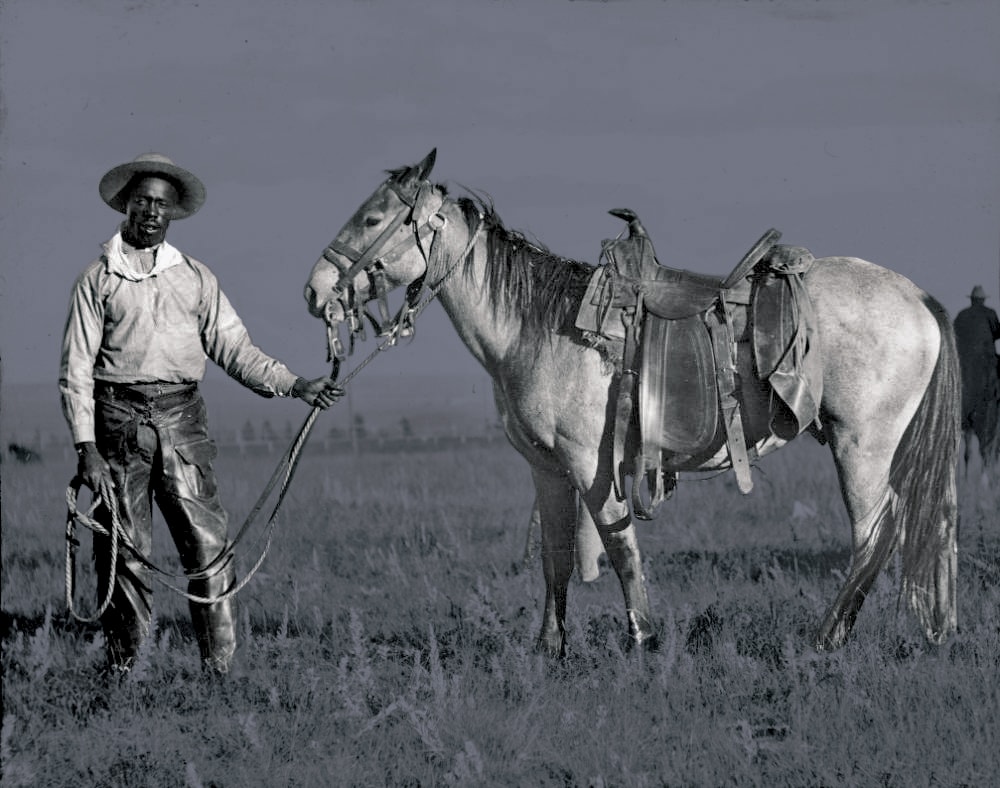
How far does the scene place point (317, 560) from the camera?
8922 millimetres

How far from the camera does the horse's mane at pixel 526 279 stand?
5.84 m

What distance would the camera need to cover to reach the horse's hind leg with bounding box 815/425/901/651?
582 cm

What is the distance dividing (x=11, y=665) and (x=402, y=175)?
3.26 m

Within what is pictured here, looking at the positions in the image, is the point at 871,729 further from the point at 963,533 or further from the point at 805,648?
the point at 963,533

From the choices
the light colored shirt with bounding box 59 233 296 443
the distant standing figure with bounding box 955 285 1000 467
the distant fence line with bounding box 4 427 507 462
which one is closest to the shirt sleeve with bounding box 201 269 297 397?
the light colored shirt with bounding box 59 233 296 443

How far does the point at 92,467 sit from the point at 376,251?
1701 millimetres

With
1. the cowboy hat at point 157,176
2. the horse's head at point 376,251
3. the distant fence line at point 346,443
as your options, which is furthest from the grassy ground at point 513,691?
the distant fence line at point 346,443

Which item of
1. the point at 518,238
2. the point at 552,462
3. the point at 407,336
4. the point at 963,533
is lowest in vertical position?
the point at 963,533

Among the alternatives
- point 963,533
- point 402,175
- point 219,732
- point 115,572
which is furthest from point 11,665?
point 963,533

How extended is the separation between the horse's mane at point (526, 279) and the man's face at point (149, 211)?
4.89 ft

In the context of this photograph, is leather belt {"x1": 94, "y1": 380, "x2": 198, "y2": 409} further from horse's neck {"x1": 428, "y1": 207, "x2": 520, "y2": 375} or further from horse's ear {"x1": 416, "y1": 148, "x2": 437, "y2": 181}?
horse's ear {"x1": 416, "y1": 148, "x2": 437, "y2": 181}

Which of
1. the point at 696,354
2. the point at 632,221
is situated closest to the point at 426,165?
the point at 632,221

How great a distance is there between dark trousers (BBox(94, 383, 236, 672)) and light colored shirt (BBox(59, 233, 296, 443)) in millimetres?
119

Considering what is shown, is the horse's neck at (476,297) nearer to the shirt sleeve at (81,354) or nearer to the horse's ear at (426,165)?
the horse's ear at (426,165)
